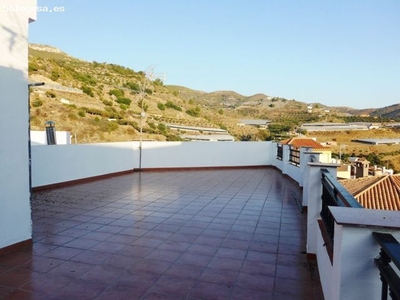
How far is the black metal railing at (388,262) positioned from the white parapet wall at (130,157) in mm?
7518

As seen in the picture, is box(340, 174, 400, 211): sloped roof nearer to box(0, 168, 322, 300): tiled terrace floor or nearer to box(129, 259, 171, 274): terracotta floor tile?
box(0, 168, 322, 300): tiled terrace floor

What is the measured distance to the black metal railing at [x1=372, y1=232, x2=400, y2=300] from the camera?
1004mm

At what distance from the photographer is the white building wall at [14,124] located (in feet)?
11.1

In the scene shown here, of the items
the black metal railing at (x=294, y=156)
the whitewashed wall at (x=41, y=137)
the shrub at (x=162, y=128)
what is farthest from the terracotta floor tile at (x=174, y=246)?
the shrub at (x=162, y=128)

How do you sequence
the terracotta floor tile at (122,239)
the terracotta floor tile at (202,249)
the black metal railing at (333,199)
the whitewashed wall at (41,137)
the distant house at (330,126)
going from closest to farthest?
1. the black metal railing at (333,199)
2. the terracotta floor tile at (202,249)
3. the terracotta floor tile at (122,239)
4. the whitewashed wall at (41,137)
5. the distant house at (330,126)

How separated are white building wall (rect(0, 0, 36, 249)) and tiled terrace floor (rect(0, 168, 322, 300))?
0.37 metres

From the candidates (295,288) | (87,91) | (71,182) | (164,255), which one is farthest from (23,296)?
(87,91)

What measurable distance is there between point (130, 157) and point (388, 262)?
10.3 metres

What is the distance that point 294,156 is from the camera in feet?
31.6

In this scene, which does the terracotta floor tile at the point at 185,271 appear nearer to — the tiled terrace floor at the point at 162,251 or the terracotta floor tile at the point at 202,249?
the tiled terrace floor at the point at 162,251

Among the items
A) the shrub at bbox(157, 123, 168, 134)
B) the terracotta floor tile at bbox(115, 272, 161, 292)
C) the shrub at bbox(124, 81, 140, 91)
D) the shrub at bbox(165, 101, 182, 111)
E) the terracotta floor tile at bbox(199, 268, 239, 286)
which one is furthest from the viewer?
the shrub at bbox(165, 101, 182, 111)

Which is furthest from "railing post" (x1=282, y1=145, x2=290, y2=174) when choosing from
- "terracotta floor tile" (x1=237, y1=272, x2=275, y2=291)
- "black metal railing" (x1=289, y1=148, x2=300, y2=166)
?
"terracotta floor tile" (x1=237, y1=272, x2=275, y2=291)

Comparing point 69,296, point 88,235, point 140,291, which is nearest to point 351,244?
point 140,291

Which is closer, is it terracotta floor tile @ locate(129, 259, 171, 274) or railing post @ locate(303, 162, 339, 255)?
terracotta floor tile @ locate(129, 259, 171, 274)
